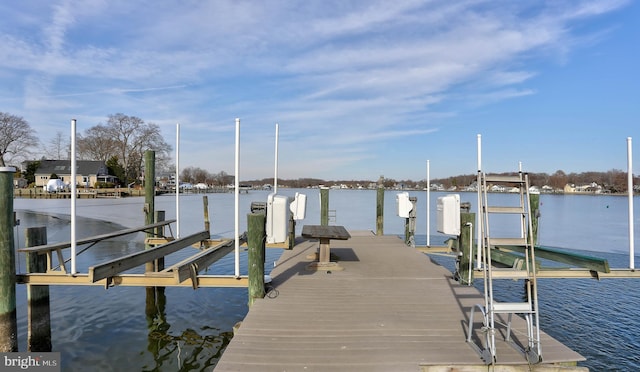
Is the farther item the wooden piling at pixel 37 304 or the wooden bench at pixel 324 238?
the wooden bench at pixel 324 238

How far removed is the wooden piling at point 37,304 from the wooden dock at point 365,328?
3.69 metres

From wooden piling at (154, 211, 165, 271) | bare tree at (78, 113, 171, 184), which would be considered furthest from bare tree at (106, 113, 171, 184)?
wooden piling at (154, 211, 165, 271)

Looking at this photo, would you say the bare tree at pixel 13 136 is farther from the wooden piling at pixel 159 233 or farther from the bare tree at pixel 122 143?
the wooden piling at pixel 159 233

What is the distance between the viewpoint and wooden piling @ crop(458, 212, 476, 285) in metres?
5.48

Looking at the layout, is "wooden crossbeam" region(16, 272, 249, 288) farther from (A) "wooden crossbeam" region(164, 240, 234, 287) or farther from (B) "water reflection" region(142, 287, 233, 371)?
(B) "water reflection" region(142, 287, 233, 371)

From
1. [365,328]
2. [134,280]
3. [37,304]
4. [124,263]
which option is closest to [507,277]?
[365,328]

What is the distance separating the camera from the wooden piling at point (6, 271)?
499cm

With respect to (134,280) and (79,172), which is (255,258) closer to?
(134,280)

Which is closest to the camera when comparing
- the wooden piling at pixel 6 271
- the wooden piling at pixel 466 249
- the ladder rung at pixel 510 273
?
the ladder rung at pixel 510 273

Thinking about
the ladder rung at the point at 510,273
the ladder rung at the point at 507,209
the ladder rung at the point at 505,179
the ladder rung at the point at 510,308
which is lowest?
the ladder rung at the point at 510,308

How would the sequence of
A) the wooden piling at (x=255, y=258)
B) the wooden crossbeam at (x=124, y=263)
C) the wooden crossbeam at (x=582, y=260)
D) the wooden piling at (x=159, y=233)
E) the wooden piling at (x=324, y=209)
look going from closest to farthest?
the wooden crossbeam at (x=124, y=263)
the wooden piling at (x=255, y=258)
the wooden crossbeam at (x=582, y=260)
the wooden piling at (x=159, y=233)
the wooden piling at (x=324, y=209)

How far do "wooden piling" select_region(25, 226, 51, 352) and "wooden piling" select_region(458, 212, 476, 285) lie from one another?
21.7ft

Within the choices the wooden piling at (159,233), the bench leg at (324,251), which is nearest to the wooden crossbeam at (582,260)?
the bench leg at (324,251)

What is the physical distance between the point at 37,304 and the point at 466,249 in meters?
6.87
